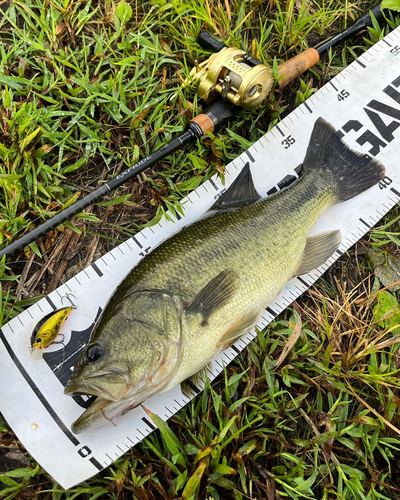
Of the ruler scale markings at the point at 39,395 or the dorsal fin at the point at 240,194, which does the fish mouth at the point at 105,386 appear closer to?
the ruler scale markings at the point at 39,395

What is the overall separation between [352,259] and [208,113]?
1839 millimetres

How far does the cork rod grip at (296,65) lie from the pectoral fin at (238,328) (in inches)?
84.7

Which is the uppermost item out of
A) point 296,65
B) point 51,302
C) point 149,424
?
point 296,65

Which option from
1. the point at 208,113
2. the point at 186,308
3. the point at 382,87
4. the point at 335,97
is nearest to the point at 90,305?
the point at 186,308

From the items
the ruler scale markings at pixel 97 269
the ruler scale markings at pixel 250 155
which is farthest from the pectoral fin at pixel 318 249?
the ruler scale markings at pixel 97 269

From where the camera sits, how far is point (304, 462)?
113 inches

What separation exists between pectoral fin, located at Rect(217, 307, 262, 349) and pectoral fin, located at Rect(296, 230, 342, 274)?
0.60m

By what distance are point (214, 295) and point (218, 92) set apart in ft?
5.98

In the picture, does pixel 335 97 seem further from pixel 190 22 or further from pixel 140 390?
pixel 140 390

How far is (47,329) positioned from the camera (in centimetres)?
296

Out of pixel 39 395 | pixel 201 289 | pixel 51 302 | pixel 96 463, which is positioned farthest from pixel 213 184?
pixel 96 463

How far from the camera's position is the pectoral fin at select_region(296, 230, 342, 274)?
3.26m

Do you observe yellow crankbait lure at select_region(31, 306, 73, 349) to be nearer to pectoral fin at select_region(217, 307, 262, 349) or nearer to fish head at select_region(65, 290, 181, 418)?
fish head at select_region(65, 290, 181, 418)

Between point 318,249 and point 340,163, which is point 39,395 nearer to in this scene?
point 318,249
